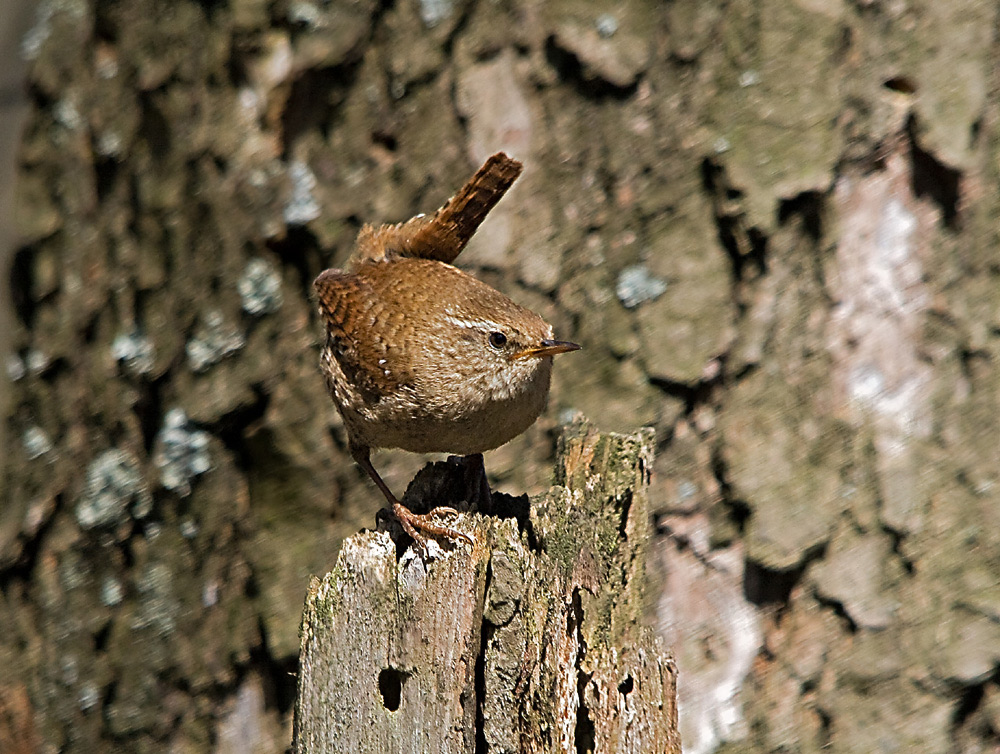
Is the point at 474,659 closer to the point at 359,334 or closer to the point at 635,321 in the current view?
the point at 359,334

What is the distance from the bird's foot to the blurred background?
0.96 meters

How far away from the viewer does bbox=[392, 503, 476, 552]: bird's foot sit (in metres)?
2.51

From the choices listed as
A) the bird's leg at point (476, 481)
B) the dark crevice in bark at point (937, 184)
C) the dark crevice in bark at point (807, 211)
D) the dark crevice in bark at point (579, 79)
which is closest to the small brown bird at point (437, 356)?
the bird's leg at point (476, 481)

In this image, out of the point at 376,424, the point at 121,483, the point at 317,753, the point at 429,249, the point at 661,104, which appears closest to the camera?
the point at 317,753

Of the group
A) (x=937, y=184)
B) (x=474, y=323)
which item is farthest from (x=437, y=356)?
(x=937, y=184)

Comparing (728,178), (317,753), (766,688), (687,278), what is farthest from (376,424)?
(766,688)

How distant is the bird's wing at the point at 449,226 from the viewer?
3068 millimetres

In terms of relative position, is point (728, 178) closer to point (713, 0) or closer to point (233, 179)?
point (713, 0)

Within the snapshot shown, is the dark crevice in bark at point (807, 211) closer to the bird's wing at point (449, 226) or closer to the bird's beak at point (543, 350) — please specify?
the bird's wing at point (449, 226)

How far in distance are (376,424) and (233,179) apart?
4.12ft

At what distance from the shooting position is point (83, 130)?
3.98m

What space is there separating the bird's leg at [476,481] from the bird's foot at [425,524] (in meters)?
0.21

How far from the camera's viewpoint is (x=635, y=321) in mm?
3578

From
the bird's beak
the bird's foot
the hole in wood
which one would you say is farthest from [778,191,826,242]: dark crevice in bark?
the hole in wood
